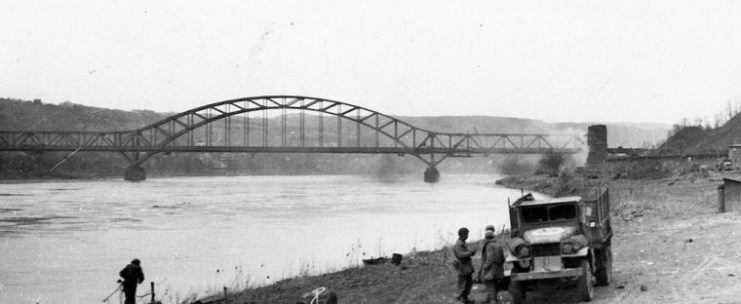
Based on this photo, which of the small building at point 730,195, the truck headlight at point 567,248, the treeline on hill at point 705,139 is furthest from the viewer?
the treeline on hill at point 705,139

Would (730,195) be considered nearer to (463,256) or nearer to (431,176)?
(463,256)

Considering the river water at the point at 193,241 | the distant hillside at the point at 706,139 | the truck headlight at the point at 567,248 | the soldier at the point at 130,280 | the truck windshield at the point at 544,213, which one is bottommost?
the river water at the point at 193,241

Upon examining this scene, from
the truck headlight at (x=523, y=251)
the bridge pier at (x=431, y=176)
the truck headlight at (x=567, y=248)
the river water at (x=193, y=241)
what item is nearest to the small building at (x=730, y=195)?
the river water at (x=193, y=241)

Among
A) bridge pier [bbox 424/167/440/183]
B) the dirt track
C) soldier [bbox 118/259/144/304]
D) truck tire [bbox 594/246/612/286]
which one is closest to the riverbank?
the dirt track

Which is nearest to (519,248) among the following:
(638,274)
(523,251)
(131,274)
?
(523,251)

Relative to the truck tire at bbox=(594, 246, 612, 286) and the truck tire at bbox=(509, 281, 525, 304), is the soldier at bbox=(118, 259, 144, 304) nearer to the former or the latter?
the truck tire at bbox=(509, 281, 525, 304)

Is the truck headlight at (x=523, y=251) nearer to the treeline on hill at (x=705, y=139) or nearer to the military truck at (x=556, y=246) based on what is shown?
the military truck at (x=556, y=246)

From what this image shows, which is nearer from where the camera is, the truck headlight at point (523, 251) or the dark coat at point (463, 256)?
the truck headlight at point (523, 251)
